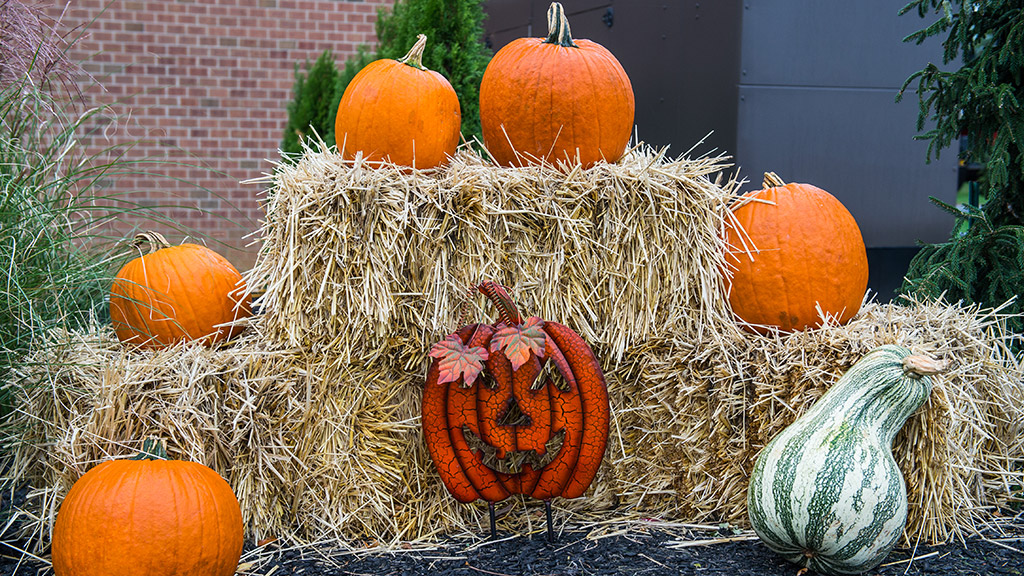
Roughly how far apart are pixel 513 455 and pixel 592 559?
1.32 feet

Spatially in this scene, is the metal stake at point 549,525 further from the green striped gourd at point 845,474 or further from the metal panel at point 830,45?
the metal panel at point 830,45

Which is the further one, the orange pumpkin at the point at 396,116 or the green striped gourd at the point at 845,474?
the orange pumpkin at the point at 396,116

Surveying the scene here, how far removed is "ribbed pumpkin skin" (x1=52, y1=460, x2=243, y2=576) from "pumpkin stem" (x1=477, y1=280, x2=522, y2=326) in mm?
902

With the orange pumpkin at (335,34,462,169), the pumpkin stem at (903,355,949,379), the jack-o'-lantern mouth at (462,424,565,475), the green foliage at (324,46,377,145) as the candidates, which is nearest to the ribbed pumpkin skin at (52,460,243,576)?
the jack-o'-lantern mouth at (462,424,565,475)

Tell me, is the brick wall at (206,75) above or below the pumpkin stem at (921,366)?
above

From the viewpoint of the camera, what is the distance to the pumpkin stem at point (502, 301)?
2.39m

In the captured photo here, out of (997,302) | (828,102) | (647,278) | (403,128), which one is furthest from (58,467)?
(828,102)

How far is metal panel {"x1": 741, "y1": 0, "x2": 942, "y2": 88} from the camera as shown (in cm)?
409

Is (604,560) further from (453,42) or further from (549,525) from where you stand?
(453,42)

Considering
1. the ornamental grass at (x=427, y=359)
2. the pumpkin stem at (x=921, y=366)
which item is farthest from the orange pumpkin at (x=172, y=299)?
the pumpkin stem at (x=921, y=366)

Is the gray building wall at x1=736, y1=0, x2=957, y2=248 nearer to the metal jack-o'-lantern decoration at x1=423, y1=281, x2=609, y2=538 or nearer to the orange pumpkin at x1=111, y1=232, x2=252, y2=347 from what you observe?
the metal jack-o'-lantern decoration at x1=423, y1=281, x2=609, y2=538

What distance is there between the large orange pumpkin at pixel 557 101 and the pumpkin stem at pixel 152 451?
138cm

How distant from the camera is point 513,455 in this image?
2594 millimetres

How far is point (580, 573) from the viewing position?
7.49ft
